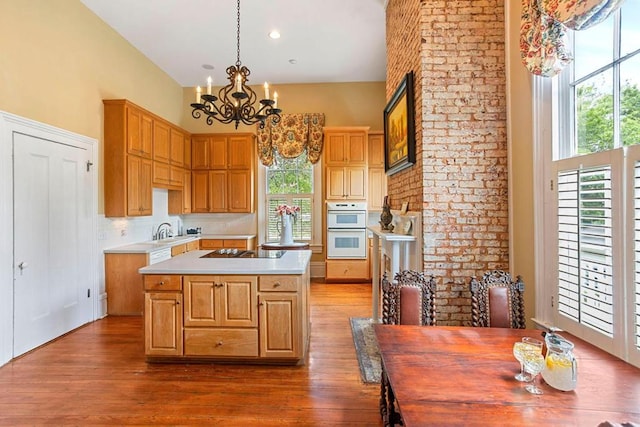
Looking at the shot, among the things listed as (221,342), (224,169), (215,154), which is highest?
(215,154)

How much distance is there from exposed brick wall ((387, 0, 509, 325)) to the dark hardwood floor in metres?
1.11

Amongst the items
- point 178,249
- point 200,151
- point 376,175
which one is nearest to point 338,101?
point 376,175

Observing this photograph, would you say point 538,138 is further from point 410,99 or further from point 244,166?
point 244,166

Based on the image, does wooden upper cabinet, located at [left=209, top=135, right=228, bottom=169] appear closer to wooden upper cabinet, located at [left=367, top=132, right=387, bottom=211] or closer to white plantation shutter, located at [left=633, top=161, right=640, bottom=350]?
wooden upper cabinet, located at [left=367, top=132, right=387, bottom=211]

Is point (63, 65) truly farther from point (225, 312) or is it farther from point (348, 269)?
point (348, 269)

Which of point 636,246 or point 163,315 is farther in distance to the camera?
point 163,315

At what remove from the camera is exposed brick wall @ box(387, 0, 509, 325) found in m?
2.64

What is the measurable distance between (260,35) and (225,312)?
3.88m

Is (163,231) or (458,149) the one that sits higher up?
(458,149)

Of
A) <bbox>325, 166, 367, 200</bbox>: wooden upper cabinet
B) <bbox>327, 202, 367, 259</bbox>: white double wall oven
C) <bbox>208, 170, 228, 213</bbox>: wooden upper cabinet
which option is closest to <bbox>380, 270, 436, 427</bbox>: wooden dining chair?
<bbox>327, 202, 367, 259</bbox>: white double wall oven

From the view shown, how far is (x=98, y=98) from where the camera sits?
12.9 feet

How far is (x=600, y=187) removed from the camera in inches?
65.1

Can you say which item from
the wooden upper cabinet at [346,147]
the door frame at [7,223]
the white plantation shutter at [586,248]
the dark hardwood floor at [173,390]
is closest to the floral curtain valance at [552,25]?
the white plantation shutter at [586,248]

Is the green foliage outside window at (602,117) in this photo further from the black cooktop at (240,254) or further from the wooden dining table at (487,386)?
the black cooktop at (240,254)
